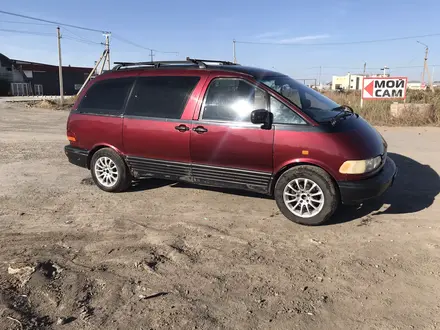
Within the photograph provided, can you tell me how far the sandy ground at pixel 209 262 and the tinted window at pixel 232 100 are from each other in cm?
130

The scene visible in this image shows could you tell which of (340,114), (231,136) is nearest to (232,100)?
(231,136)

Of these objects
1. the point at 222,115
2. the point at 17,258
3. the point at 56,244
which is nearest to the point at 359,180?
the point at 222,115

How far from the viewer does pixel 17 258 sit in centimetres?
388

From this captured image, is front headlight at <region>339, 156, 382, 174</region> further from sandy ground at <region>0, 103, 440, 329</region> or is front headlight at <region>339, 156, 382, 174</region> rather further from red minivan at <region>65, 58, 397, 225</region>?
sandy ground at <region>0, 103, 440, 329</region>

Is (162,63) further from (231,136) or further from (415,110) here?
(415,110)

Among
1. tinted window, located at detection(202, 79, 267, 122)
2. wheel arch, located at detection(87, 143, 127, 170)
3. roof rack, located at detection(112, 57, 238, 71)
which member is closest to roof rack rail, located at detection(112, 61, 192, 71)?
roof rack, located at detection(112, 57, 238, 71)

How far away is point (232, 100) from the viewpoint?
5.08 meters

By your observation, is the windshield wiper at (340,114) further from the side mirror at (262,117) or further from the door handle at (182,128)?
the door handle at (182,128)

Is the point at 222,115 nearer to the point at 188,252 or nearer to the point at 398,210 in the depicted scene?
the point at 188,252

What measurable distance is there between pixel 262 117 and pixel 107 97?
105 inches

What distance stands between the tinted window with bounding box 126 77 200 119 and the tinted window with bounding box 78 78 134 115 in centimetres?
19

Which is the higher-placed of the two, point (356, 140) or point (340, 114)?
point (340, 114)

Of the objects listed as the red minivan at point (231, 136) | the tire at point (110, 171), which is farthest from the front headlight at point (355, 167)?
the tire at point (110, 171)

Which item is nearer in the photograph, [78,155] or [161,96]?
[161,96]
